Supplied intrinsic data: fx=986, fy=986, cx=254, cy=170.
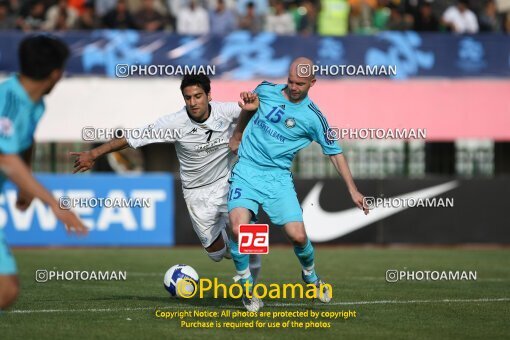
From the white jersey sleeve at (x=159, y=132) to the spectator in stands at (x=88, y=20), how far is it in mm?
13517

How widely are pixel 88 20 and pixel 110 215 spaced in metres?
5.32

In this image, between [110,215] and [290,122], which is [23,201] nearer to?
[290,122]

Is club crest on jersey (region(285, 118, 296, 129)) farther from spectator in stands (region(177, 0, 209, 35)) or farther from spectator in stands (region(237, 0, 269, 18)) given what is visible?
spectator in stands (region(237, 0, 269, 18))

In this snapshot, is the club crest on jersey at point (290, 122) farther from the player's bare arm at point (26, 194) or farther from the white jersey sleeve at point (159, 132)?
the player's bare arm at point (26, 194)

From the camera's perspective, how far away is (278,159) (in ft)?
36.2

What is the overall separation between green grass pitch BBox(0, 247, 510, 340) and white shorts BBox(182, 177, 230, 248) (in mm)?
874

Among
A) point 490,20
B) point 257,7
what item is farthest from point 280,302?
point 490,20

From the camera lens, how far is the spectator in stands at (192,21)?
24594mm

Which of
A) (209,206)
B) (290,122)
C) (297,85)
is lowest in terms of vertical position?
(209,206)

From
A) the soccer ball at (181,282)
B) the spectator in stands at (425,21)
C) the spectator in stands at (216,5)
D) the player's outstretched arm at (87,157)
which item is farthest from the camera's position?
the spectator in stands at (425,21)

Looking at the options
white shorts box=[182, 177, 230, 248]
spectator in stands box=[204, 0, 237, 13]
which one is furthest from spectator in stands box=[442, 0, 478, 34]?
white shorts box=[182, 177, 230, 248]

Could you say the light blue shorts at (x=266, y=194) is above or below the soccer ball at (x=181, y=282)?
above

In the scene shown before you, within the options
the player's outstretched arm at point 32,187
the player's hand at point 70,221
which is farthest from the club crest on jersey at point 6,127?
the player's hand at point 70,221

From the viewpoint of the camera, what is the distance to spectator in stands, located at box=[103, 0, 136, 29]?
24.3 m
